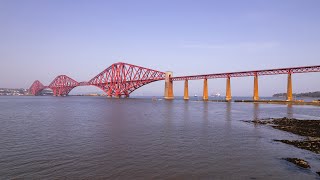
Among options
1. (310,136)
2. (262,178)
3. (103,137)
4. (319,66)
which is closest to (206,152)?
(262,178)

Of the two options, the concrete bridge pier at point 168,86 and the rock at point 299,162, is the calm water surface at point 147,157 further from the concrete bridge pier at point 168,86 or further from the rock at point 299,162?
the concrete bridge pier at point 168,86

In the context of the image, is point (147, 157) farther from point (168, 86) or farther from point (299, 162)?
point (168, 86)

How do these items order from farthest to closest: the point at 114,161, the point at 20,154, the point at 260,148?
the point at 260,148 → the point at 20,154 → the point at 114,161

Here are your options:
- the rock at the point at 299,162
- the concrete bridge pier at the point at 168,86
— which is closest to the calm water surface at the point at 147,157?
the rock at the point at 299,162

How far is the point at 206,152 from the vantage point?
56.6 ft

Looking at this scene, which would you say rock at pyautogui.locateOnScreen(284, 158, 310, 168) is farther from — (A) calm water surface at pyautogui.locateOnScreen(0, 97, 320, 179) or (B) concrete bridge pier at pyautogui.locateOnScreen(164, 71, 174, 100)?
(B) concrete bridge pier at pyautogui.locateOnScreen(164, 71, 174, 100)

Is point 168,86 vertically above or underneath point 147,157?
above

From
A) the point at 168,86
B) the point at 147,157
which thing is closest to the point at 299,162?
the point at 147,157

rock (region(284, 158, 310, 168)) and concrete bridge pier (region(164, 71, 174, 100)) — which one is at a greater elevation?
concrete bridge pier (region(164, 71, 174, 100))

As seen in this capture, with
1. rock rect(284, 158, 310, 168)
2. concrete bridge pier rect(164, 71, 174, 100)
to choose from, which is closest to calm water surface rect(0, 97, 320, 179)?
rock rect(284, 158, 310, 168)

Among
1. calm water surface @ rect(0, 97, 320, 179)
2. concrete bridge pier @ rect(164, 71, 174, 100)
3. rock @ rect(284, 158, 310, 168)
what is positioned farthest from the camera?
concrete bridge pier @ rect(164, 71, 174, 100)

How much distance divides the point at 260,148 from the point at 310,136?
721cm

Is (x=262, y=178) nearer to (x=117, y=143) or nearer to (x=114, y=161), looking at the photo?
(x=114, y=161)

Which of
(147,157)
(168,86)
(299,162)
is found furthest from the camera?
(168,86)
